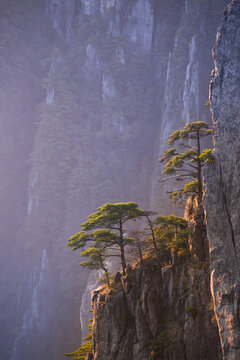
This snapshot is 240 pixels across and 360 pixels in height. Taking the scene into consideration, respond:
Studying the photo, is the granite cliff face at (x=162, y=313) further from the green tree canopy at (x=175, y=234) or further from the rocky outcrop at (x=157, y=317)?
the green tree canopy at (x=175, y=234)

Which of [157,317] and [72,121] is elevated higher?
[72,121]

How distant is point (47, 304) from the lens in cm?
4878

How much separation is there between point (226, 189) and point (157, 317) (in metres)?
7.31

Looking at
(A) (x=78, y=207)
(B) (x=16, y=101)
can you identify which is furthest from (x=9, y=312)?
(B) (x=16, y=101)

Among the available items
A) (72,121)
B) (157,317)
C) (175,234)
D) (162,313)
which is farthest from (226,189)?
(72,121)

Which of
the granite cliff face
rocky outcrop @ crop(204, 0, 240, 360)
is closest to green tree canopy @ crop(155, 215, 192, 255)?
the granite cliff face

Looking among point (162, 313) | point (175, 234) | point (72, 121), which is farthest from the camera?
point (72, 121)

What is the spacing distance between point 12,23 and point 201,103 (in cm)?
5573

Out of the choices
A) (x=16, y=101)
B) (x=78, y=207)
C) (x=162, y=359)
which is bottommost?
(x=162, y=359)

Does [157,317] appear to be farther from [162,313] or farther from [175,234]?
[175,234]

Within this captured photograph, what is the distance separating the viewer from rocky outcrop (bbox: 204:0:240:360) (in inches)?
425

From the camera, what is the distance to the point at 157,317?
47.2 feet

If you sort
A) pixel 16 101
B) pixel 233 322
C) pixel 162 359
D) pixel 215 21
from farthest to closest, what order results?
1. pixel 16 101
2. pixel 215 21
3. pixel 162 359
4. pixel 233 322

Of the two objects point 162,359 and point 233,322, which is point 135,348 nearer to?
point 162,359
